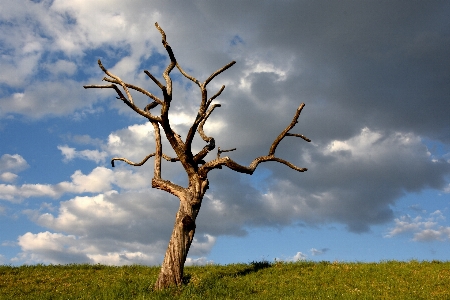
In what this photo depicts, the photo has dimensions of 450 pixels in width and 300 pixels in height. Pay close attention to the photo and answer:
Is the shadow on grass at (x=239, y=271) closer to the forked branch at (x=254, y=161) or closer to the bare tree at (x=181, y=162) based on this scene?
the bare tree at (x=181, y=162)

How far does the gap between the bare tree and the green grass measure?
1.42 meters

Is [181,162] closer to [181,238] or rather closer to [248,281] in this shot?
[181,238]

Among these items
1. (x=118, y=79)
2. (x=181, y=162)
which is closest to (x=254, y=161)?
(x=181, y=162)

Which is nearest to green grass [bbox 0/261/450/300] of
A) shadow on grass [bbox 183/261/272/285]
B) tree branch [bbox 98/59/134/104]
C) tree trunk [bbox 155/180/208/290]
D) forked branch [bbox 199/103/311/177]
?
shadow on grass [bbox 183/261/272/285]

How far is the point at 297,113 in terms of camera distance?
2447 centimetres

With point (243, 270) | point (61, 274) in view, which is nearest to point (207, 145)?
point (243, 270)

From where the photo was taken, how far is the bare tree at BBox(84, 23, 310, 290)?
1992 centimetres

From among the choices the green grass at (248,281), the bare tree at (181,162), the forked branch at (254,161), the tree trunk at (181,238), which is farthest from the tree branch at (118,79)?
the green grass at (248,281)

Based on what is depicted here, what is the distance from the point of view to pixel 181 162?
21453 mm

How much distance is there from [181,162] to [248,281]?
646 cm

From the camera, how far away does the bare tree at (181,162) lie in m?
19.9

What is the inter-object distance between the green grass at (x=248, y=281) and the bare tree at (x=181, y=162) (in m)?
1.42

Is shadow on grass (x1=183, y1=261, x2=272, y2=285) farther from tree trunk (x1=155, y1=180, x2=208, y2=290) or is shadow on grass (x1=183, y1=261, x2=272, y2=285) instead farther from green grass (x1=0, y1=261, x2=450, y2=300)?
tree trunk (x1=155, y1=180, x2=208, y2=290)

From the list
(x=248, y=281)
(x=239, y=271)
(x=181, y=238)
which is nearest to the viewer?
(x=181, y=238)
